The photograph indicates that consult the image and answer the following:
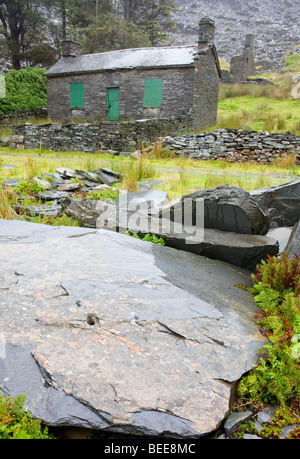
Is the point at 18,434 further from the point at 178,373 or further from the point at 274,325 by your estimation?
the point at 274,325

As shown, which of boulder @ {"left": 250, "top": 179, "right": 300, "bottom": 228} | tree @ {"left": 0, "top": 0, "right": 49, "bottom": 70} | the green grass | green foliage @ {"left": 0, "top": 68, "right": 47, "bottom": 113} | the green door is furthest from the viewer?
tree @ {"left": 0, "top": 0, "right": 49, "bottom": 70}

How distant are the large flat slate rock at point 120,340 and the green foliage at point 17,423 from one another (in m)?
0.05

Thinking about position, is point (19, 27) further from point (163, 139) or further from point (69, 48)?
point (163, 139)

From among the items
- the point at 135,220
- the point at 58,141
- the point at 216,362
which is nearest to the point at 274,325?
the point at 216,362

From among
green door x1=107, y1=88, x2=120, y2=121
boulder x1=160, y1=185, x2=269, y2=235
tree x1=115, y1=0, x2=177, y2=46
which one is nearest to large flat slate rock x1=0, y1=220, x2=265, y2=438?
boulder x1=160, y1=185, x2=269, y2=235

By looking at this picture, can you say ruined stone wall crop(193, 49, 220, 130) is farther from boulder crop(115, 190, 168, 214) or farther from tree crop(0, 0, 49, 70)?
tree crop(0, 0, 49, 70)

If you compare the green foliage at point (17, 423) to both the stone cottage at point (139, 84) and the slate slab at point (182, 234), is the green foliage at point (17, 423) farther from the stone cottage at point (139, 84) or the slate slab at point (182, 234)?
the stone cottage at point (139, 84)

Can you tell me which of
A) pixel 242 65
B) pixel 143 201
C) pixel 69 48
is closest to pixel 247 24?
pixel 242 65

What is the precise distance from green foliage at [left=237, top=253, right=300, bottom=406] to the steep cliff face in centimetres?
5070

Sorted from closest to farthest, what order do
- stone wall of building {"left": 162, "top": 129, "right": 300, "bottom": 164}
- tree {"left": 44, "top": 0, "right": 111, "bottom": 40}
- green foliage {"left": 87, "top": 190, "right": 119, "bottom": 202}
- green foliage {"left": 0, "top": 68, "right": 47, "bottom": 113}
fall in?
green foliage {"left": 87, "top": 190, "right": 119, "bottom": 202}, stone wall of building {"left": 162, "top": 129, "right": 300, "bottom": 164}, green foliage {"left": 0, "top": 68, "right": 47, "bottom": 113}, tree {"left": 44, "top": 0, "right": 111, "bottom": 40}

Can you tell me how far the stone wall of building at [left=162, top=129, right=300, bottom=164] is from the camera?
13375mm

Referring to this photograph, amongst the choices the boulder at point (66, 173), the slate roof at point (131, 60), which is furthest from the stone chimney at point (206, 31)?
the boulder at point (66, 173)

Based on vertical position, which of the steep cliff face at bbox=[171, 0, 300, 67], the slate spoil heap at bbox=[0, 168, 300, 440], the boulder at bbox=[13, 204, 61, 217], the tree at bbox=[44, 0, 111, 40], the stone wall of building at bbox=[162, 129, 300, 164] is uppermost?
the steep cliff face at bbox=[171, 0, 300, 67]
